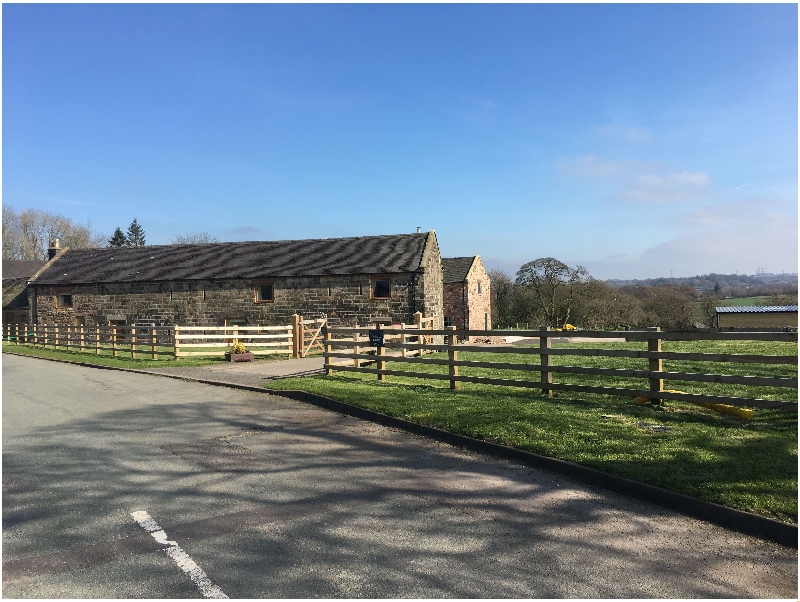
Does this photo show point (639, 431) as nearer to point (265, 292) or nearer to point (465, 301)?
point (265, 292)

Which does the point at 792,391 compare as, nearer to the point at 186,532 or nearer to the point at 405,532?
the point at 405,532

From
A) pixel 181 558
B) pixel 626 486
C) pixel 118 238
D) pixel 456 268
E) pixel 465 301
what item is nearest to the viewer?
pixel 181 558

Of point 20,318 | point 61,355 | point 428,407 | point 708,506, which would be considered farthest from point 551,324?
point 20,318

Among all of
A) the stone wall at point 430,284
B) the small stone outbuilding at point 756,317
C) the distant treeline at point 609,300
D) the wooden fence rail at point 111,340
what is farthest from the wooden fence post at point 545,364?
the distant treeline at point 609,300

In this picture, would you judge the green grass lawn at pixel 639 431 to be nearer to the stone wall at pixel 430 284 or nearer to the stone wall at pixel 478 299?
the stone wall at pixel 430 284

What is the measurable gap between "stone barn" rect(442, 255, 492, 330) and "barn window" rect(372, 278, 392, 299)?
11505mm

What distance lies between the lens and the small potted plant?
769 inches

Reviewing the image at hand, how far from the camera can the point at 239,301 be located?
3186 cm

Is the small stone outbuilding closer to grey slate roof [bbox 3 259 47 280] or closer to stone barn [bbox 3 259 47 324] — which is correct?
stone barn [bbox 3 259 47 324]

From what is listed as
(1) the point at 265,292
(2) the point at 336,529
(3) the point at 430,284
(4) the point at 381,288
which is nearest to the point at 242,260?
(1) the point at 265,292

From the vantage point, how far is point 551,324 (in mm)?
45156

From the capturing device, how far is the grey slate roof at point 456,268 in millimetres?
41625

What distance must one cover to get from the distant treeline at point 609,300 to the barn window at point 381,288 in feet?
61.6

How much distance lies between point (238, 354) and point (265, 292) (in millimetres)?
12394
